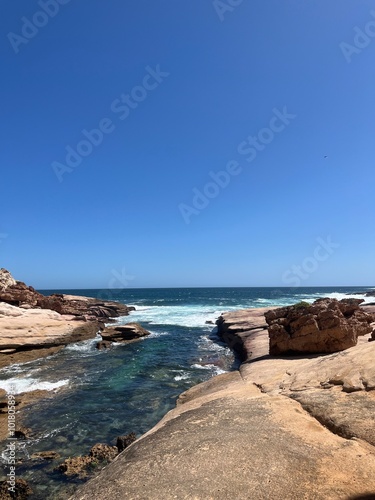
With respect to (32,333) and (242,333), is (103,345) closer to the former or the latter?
(32,333)

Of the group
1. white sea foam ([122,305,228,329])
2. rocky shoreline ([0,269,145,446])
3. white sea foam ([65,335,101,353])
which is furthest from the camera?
white sea foam ([122,305,228,329])

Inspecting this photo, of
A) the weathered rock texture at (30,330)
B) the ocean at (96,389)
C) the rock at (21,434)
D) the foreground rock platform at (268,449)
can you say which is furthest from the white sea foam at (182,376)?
the weathered rock texture at (30,330)

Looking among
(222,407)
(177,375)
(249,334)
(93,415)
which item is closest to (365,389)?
(222,407)

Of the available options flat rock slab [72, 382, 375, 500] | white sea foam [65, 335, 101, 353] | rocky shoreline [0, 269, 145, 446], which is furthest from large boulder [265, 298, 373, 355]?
white sea foam [65, 335, 101, 353]

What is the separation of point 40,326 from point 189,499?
28.7 metres

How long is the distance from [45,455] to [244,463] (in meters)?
8.08

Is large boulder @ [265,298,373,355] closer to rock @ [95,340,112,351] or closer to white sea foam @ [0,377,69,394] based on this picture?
white sea foam @ [0,377,69,394]

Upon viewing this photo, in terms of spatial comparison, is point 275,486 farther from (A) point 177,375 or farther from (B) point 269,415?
(A) point 177,375

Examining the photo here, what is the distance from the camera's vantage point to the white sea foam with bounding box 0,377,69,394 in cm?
1730

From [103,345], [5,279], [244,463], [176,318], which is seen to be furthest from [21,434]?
[176,318]

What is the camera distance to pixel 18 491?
8336mm

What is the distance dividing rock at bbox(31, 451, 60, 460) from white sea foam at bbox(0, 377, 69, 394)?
734 centimetres

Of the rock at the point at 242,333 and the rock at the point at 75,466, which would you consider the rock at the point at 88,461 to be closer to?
the rock at the point at 75,466

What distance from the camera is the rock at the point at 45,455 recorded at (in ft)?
33.9
